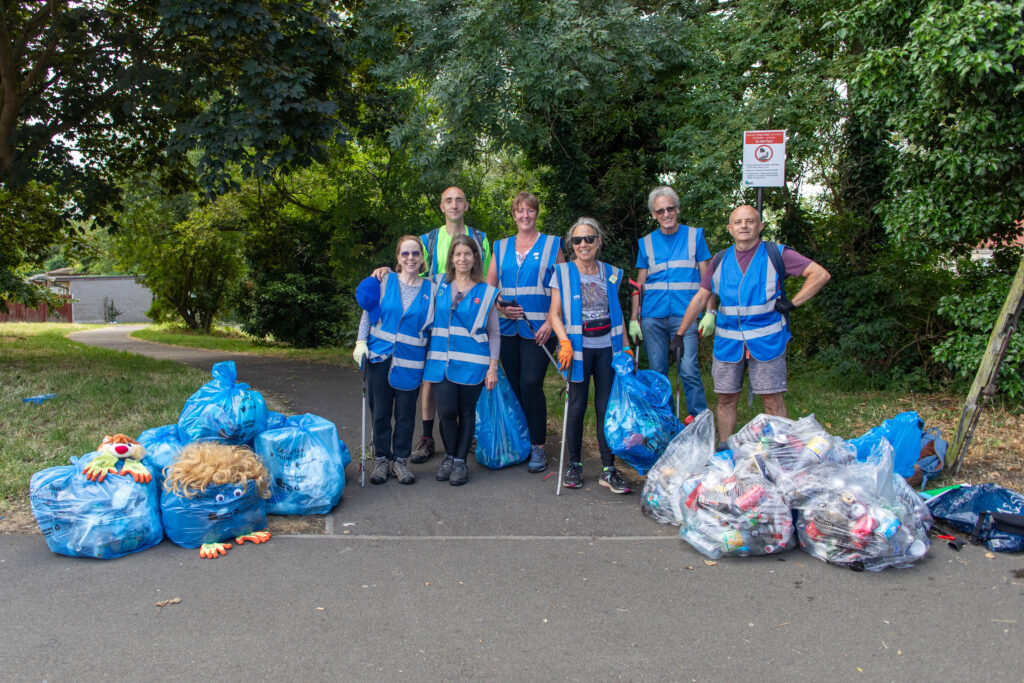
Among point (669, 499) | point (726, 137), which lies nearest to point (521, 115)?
point (726, 137)

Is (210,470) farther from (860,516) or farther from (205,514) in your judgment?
(860,516)

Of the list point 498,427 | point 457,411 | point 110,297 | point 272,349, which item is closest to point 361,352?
point 457,411

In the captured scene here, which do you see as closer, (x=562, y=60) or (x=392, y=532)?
(x=392, y=532)

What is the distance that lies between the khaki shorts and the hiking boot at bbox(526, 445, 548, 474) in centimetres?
134

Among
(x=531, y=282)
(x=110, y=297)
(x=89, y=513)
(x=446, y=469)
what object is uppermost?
(x=531, y=282)

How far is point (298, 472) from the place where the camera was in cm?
454

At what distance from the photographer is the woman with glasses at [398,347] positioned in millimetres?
5121

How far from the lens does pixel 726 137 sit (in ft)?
27.6

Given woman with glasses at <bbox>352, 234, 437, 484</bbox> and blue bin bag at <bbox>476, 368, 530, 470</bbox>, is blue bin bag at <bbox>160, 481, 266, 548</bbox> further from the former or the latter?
blue bin bag at <bbox>476, 368, 530, 470</bbox>

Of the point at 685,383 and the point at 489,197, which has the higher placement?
the point at 489,197

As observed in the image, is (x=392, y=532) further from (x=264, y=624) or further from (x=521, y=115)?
(x=521, y=115)

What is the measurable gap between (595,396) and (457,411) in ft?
3.16

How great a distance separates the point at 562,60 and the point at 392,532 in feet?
17.3

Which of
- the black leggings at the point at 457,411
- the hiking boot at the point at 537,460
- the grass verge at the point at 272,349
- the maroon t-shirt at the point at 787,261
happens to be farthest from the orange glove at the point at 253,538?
the grass verge at the point at 272,349
